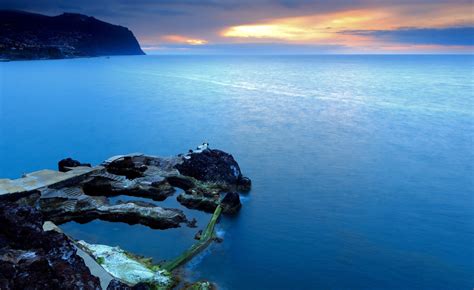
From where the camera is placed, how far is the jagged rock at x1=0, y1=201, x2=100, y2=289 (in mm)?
16994

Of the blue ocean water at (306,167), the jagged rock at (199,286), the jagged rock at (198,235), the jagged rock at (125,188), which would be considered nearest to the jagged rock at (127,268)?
the jagged rock at (199,286)

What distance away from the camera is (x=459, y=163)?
5709 centimetres

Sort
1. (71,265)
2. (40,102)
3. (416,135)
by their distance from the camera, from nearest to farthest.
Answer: (71,265), (416,135), (40,102)

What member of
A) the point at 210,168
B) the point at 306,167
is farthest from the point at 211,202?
the point at 306,167

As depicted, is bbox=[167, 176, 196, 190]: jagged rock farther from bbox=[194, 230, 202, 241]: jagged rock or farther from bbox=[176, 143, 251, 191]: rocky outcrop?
bbox=[194, 230, 202, 241]: jagged rock

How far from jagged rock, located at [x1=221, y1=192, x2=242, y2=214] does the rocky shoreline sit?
88 mm

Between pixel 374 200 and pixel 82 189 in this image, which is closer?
pixel 82 189

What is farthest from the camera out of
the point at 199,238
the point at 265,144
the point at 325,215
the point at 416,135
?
the point at 416,135

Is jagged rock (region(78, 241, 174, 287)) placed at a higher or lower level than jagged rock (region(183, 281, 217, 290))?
higher

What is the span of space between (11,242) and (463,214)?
125 ft

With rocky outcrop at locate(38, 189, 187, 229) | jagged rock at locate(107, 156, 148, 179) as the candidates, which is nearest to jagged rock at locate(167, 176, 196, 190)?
jagged rock at locate(107, 156, 148, 179)

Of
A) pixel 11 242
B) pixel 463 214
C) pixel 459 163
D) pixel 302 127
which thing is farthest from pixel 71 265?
pixel 302 127

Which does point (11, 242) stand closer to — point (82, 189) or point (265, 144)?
point (82, 189)

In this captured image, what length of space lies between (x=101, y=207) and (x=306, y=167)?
2705 centimetres
